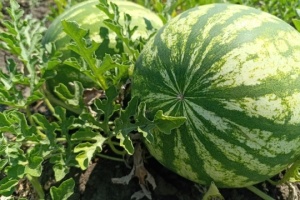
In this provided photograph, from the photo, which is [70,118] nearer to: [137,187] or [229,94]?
[137,187]

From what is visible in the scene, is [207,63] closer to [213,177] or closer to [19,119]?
[213,177]

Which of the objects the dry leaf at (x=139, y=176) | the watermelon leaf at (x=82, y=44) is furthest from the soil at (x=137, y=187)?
the watermelon leaf at (x=82, y=44)

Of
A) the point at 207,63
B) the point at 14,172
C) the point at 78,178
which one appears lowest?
the point at 78,178

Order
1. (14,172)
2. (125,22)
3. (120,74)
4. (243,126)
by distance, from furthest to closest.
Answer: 1. (125,22)
2. (120,74)
3. (14,172)
4. (243,126)

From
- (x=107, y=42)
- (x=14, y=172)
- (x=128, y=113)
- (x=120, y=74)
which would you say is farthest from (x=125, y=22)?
(x=14, y=172)

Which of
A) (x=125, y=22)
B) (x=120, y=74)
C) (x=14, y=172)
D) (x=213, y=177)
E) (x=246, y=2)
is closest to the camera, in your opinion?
(x=213, y=177)

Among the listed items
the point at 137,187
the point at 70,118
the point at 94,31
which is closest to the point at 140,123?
the point at 70,118
